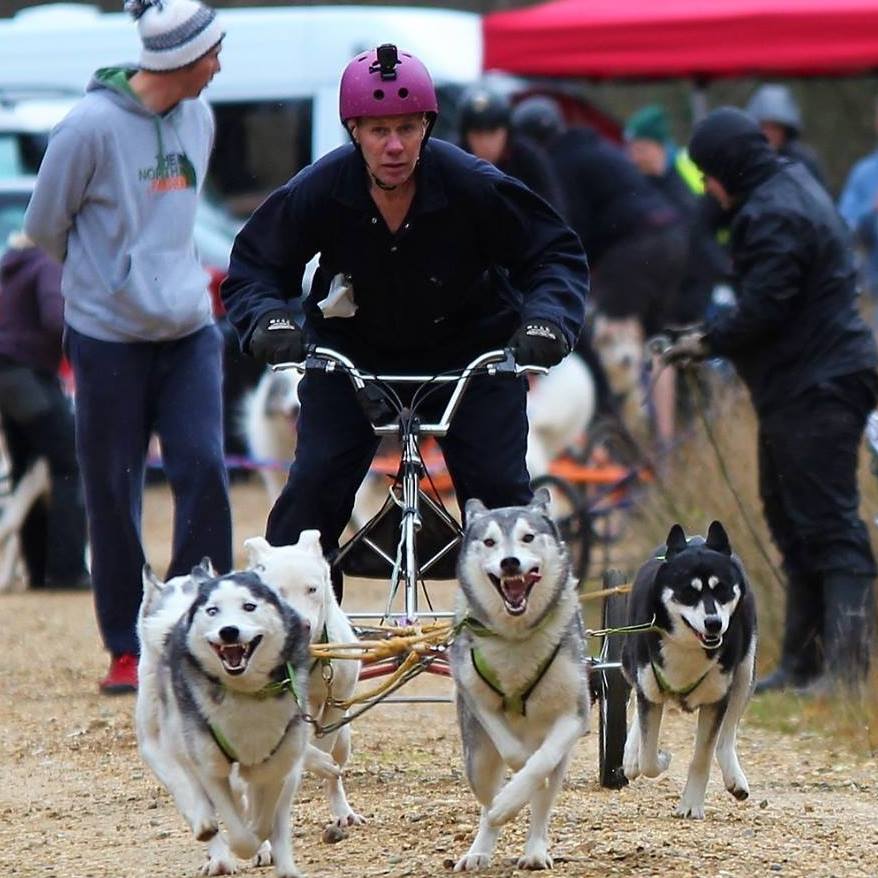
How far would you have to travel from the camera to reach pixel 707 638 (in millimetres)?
5961

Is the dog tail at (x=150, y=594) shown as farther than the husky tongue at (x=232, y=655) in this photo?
Yes

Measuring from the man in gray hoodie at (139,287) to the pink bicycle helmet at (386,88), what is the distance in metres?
1.86

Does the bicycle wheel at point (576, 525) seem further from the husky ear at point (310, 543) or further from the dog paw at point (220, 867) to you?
the dog paw at point (220, 867)

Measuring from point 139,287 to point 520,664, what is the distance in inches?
121

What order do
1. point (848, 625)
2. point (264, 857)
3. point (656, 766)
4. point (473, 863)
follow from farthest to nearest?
point (848, 625), point (656, 766), point (264, 857), point (473, 863)

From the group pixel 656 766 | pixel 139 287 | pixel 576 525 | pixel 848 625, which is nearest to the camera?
pixel 656 766

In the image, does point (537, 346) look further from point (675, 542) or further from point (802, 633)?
point (802, 633)

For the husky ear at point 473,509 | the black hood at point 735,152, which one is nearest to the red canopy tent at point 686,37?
the black hood at point 735,152

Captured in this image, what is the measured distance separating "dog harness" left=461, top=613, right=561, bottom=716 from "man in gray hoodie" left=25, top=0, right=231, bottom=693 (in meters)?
2.66

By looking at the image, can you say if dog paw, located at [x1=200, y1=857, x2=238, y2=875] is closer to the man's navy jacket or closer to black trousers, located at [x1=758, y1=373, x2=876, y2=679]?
the man's navy jacket

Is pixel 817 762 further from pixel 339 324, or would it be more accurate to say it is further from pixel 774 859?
pixel 339 324

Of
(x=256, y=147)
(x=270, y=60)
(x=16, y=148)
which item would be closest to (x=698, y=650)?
(x=16, y=148)

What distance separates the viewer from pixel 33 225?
323 inches

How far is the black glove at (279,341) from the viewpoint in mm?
6191
